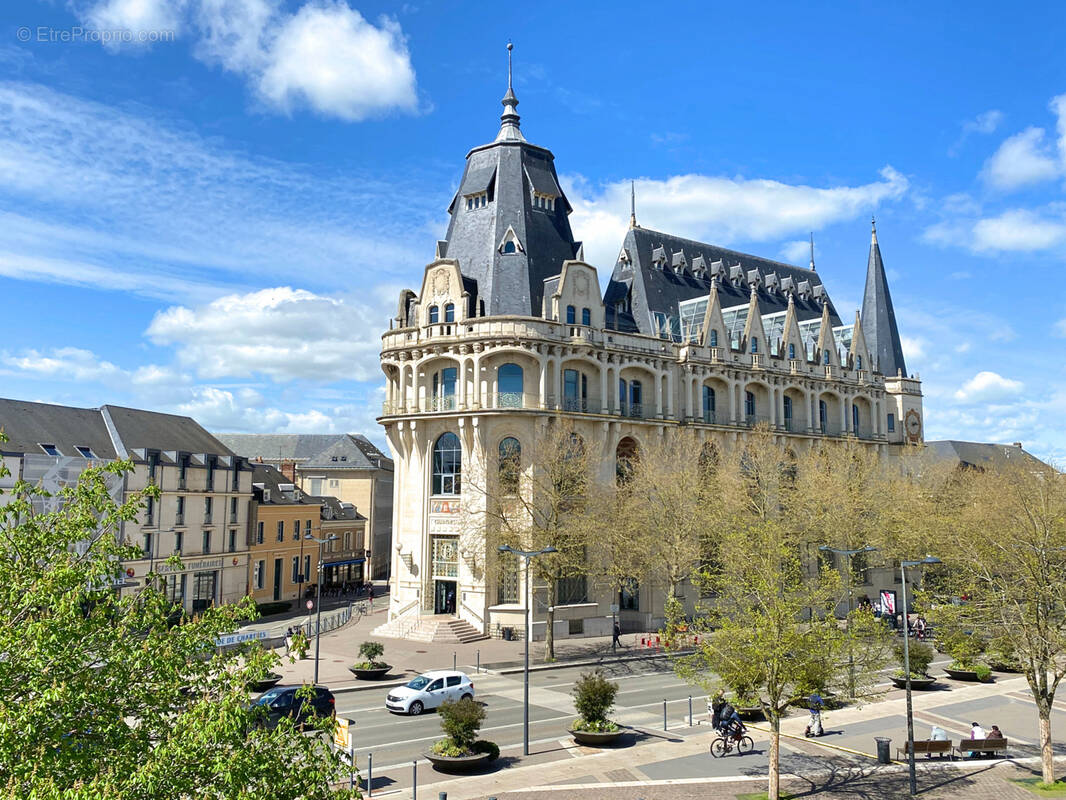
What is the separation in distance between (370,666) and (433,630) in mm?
10822

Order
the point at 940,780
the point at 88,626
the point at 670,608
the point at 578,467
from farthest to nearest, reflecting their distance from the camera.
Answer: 1. the point at 578,467
2. the point at 670,608
3. the point at 940,780
4. the point at 88,626

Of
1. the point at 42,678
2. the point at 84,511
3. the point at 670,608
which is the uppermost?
the point at 84,511

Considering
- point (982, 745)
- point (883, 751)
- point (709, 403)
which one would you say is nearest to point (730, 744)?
point (883, 751)

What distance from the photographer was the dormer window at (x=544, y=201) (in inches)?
2299

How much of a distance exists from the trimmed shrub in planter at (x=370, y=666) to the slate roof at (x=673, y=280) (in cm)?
3111

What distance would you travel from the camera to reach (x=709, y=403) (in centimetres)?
6444

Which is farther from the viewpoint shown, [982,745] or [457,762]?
[982,745]

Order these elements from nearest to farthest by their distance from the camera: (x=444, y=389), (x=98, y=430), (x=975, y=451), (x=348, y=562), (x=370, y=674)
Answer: (x=370, y=674) < (x=444, y=389) < (x=98, y=430) < (x=348, y=562) < (x=975, y=451)

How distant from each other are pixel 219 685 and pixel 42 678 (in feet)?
7.27

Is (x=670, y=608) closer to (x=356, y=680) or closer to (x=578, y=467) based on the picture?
(x=578, y=467)

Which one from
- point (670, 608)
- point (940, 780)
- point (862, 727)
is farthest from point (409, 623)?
point (940, 780)

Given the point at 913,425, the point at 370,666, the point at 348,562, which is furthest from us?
the point at 348,562

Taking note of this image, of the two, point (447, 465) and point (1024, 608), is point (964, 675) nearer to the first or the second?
point (1024, 608)

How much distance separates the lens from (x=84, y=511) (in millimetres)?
13406
